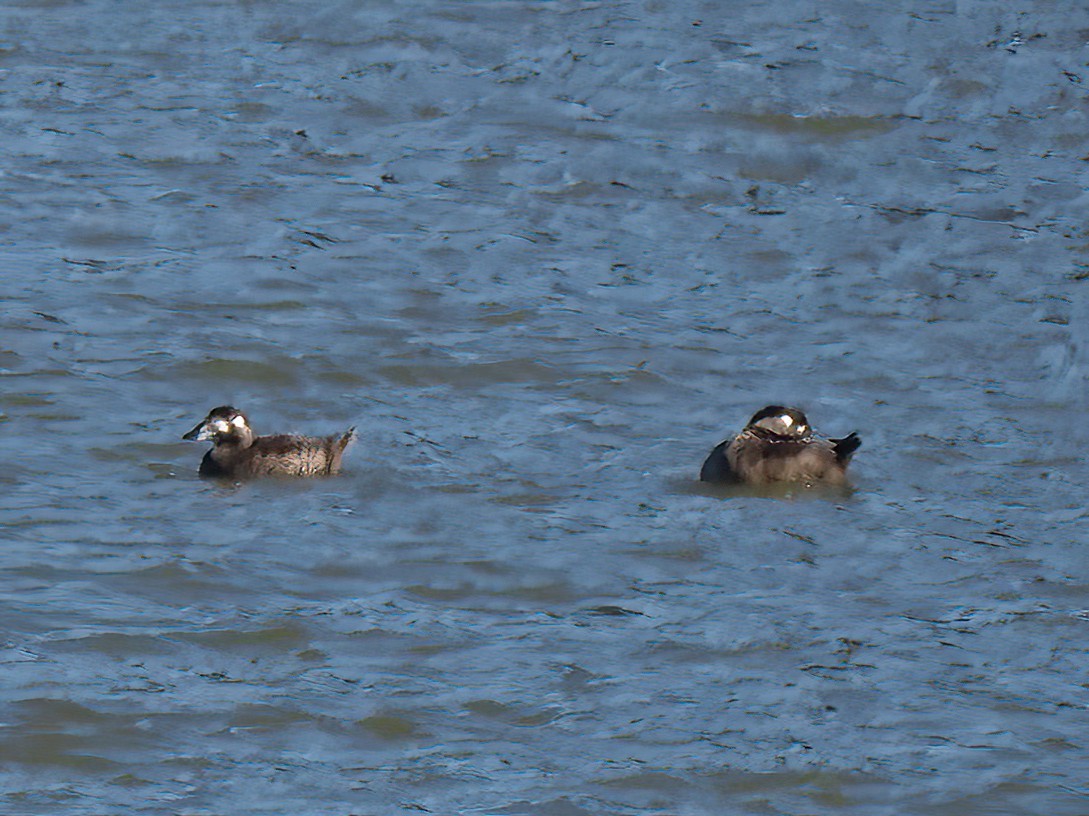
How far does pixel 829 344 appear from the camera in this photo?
45.7ft

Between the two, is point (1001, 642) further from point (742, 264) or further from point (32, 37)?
point (32, 37)

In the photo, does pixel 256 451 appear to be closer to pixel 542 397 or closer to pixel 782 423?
pixel 542 397

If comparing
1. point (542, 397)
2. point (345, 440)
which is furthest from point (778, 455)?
point (345, 440)

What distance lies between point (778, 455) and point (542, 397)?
1708 mm

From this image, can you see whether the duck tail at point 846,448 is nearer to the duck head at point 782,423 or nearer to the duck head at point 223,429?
the duck head at point 782,423

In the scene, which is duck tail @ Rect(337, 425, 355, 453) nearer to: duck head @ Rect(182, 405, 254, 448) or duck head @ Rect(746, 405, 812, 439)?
duck head @ Rect(182, 405, 254, 448)

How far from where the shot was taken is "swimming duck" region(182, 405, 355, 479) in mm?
11938

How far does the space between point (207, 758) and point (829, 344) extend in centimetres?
629

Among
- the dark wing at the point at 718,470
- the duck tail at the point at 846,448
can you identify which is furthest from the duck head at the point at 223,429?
the duck tail at the point at 846,448

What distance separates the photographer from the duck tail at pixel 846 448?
12.0 meters

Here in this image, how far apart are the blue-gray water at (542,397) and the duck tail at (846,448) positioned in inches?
9.2

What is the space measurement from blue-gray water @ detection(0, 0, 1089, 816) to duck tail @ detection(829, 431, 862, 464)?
0.77 ft

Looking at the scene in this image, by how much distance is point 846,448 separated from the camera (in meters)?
12.0

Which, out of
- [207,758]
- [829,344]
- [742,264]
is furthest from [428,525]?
[742,264]
